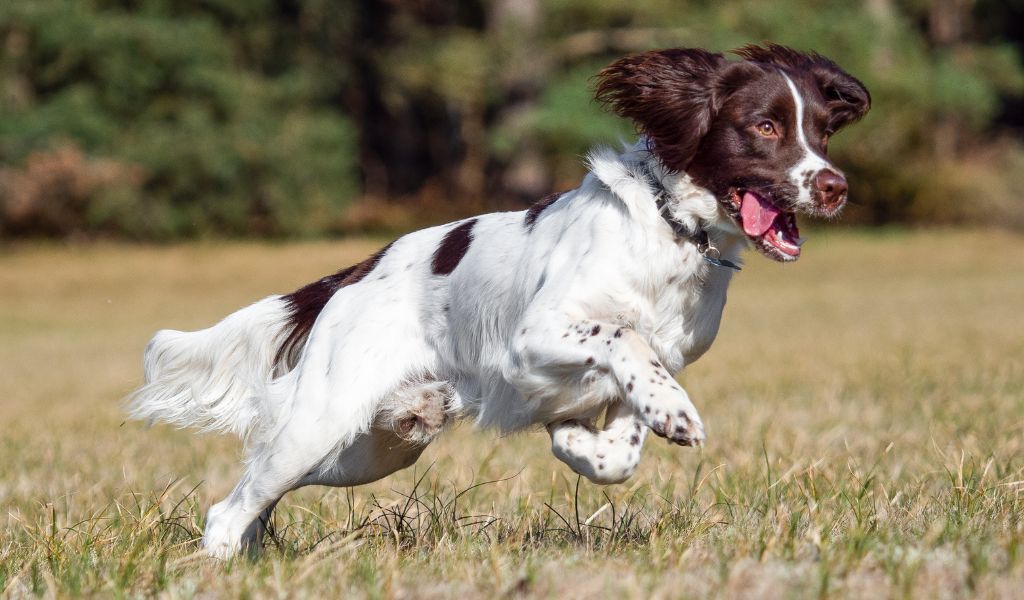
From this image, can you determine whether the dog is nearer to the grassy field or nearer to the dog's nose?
the dog's nose

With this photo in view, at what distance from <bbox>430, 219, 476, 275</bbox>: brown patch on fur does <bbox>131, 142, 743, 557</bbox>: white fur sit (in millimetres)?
30

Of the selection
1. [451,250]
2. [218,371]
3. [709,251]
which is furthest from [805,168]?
[218,371]

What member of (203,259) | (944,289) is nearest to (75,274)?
(203,259)

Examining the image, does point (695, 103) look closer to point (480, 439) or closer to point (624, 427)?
point (624, 427)

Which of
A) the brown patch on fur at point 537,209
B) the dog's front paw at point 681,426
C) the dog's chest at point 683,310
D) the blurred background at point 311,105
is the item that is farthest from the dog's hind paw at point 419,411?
the blurred background at point 311,105

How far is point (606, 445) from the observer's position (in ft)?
12.3

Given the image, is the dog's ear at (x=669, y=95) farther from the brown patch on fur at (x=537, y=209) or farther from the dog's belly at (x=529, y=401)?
the dog's belly at (x=529, y=401)

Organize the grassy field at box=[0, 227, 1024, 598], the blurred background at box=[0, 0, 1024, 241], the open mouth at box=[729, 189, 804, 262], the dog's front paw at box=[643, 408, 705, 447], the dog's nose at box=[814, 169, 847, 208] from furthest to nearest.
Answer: the blurred background at box=[0, 0, 1024, 241]
the open mouth at box=[729, 189, 804, 262]
the dog's nose at box=[814, 169, 847, 208]
the dog's front paw at box=[643, 408, 705, 447]
the grassy field at box=[0, 227, 1024, 598]

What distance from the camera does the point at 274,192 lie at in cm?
2620

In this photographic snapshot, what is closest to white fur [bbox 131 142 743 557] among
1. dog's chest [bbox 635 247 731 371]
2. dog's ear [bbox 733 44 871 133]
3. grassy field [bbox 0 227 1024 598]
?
dog's chest [bbox 635 247 731 371]

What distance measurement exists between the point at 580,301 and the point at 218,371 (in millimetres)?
1537

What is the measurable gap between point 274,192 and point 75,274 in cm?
555

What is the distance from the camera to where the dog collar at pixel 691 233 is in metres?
3.79

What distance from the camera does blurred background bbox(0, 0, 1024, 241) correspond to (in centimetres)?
2345
